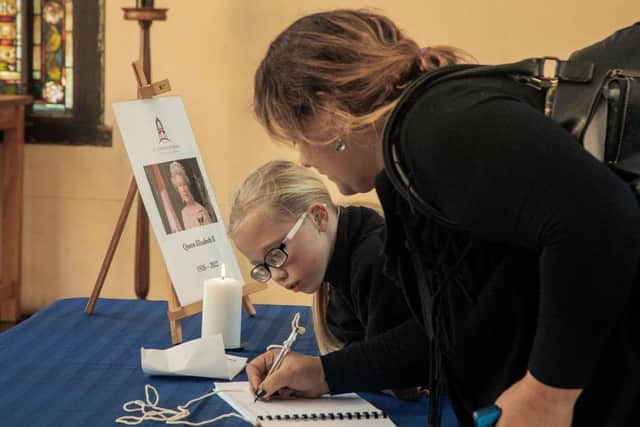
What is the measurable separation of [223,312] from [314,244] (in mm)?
309

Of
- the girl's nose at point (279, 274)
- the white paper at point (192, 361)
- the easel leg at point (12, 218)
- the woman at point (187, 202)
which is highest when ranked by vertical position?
A: the girl's nose at point (279, 274)

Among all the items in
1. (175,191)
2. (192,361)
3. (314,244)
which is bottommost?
(192,361)

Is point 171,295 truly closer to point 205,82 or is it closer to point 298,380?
point 298,380

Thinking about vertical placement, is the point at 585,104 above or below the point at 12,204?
above

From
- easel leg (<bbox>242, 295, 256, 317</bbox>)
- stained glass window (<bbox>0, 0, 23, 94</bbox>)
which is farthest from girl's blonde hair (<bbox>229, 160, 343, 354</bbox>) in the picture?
stained glass window (<bbox>0, 0, 23, 94</bbox>)

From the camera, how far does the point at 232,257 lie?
8.98 feet

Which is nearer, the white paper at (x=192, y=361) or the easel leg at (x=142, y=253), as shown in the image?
the white paper at (x=192, y=361)

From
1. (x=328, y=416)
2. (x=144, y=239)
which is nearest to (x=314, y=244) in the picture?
(x=328, y=416)

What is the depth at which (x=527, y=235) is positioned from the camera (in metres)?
1.08

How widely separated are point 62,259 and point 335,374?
2.52 metres

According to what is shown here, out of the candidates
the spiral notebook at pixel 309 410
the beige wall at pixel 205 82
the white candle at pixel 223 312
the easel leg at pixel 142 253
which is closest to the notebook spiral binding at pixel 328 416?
the spiral notebook at pixel 309 410

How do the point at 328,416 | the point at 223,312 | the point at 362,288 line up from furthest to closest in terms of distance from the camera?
the point at 223,312 → the point at 362,288 → the point at 328,416

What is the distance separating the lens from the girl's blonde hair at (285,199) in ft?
6.52

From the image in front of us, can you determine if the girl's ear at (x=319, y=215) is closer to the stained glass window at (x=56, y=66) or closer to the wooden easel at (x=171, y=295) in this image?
the wooden easel at (x=171, y=295)
